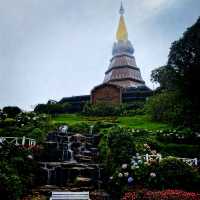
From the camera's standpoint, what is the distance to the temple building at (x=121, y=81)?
188 ft

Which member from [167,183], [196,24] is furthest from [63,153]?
[196,24]

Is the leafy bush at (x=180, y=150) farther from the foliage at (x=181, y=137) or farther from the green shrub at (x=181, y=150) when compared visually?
the foliage at (x=181, y=137)

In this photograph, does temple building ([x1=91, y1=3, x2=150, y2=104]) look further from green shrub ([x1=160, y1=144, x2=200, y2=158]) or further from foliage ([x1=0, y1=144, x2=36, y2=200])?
foliage ([x1=0, y1=144, x2=36, y2=200])

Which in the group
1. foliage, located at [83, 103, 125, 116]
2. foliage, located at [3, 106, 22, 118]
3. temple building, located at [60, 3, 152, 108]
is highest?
temple building, located at [60, 3, 152, 108]

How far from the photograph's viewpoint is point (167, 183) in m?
18.2

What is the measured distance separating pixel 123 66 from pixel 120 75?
314 cm

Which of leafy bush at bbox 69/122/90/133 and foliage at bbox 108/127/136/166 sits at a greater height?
leafy bush at bbox 69/122/90/133

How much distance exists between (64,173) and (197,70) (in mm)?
11060

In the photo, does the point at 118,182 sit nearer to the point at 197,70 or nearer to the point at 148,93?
the point at 197,70

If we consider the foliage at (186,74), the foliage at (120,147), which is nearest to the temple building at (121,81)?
the foliage at (186,74)

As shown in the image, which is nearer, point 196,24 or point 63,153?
point 63,153

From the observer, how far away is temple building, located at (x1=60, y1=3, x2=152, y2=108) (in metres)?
57.2

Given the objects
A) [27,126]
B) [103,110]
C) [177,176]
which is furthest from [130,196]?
[103,110]

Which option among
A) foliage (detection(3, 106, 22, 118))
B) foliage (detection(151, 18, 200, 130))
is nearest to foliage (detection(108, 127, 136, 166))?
foliage (detection(151, 18, 200, 130))
